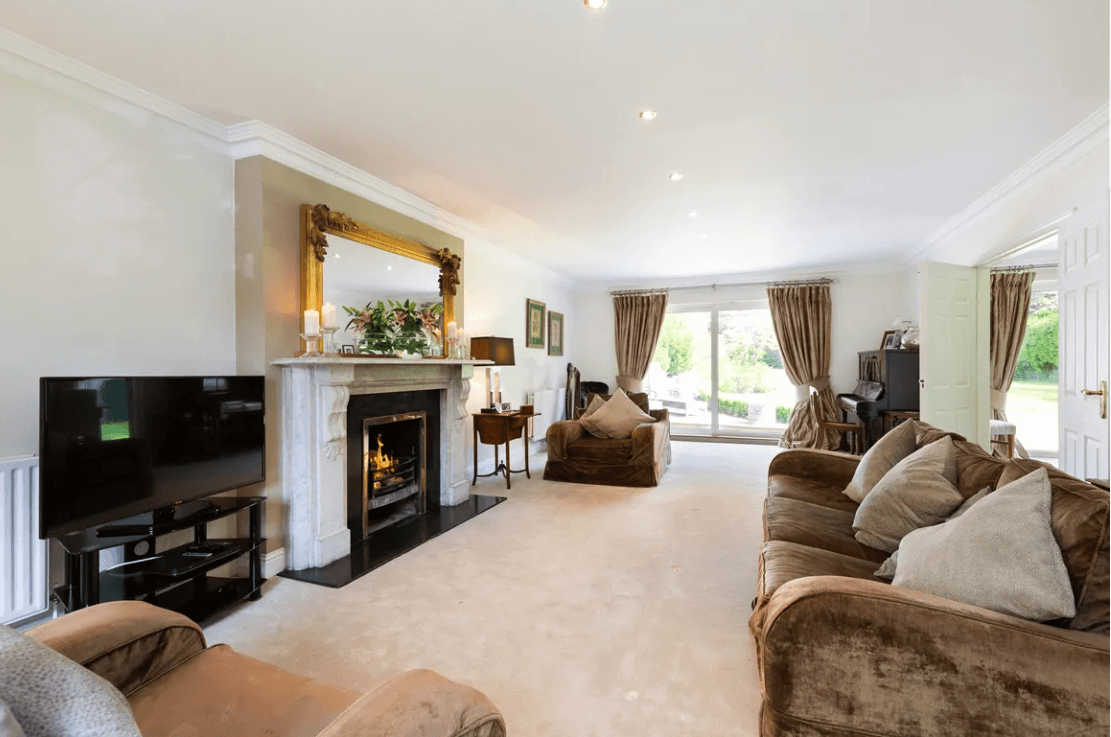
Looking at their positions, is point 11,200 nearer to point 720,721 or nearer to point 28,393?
point 28,393

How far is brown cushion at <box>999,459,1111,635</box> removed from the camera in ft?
4.04

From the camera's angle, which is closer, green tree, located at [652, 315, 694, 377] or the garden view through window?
the garden view through window

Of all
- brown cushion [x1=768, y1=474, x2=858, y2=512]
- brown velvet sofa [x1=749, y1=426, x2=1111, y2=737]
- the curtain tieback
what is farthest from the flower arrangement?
the curtain tieback

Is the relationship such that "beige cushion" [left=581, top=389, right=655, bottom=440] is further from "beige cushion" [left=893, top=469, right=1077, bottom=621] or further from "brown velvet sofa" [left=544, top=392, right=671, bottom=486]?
"beige cushion" [left=893, top=469, right=1077, bottom=621]

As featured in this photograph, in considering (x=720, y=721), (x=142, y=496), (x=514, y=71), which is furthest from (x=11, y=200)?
(x=720, y=721)

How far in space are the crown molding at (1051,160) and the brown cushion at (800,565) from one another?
258 cm

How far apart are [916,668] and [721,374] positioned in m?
6.77

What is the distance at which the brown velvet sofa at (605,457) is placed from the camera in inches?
197

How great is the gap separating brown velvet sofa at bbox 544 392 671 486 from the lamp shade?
2.91ft

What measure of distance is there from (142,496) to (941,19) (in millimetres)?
3756

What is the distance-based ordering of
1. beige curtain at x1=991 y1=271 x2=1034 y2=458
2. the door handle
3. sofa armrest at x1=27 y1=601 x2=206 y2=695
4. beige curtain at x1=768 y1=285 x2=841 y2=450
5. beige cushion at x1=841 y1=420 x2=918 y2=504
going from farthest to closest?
beige curtain at x1=768 y1=285 x2=841 y2=450, beige curtain at x1=991 y1=271 x2=1034 y2=458, the door handle, beige cushion at x1=841 y1=420 x2=918 y2=504, sofa armrest at x1=27 y1=601 x2=206 y2=695

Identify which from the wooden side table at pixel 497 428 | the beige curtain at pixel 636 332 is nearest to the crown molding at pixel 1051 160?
the beige curtain at pixel 636 332

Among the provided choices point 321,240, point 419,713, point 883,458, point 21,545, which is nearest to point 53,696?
point 419,713

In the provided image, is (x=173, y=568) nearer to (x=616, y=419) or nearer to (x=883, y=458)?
(x=883, y=458)
